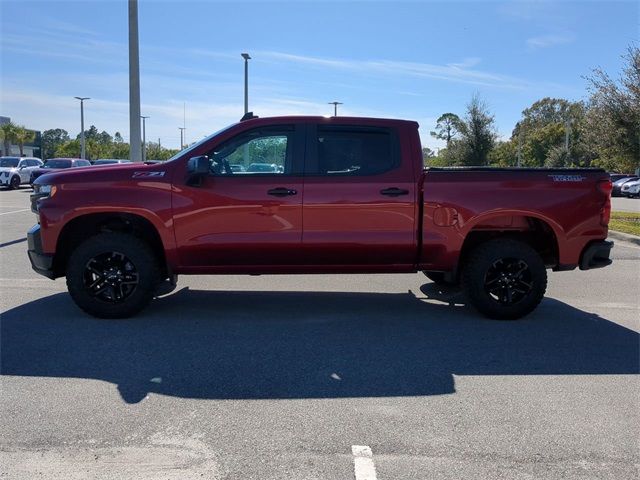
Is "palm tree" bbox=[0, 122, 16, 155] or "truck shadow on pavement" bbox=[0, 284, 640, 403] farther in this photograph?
"palm tree" bbox=[0, 122, 16, 155]

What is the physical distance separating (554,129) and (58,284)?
264 ft

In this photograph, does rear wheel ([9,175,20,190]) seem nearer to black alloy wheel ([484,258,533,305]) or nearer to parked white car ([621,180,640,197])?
black alloy wheel ([484,258,533,305])

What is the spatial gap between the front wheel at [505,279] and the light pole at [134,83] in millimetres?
10646

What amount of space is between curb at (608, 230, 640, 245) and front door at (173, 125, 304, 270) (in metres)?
9.94

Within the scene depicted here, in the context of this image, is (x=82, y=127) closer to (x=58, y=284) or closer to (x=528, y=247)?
(x=58, y=284)

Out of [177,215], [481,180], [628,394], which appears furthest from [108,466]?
[481,180]

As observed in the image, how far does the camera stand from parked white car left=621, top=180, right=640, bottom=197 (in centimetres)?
3531

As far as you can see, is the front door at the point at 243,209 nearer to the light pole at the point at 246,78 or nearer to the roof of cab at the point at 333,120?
the roof of cab at the point at 333,120

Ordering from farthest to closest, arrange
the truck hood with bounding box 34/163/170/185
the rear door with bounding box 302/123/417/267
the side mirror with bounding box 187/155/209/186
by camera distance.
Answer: the rear door with bounding box 302/123/417/267, the truck hood with bounding box 34/163/170/185, the side mirror with bounding box 187/155/209/186

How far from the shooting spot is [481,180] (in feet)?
19.5

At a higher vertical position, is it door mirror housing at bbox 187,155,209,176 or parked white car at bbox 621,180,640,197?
door mirror housing at bbox 187,155,209,176

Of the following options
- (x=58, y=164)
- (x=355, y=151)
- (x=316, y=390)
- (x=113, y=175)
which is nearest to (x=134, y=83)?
(x=113, y=175)

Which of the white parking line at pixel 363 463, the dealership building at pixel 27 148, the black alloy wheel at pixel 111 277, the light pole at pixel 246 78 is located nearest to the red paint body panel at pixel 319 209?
the black alloy wheel at pixel 111 277

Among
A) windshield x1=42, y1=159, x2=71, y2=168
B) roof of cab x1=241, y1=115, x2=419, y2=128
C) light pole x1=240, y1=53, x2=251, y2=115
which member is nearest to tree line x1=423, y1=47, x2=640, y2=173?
roof of cab x1=241, y1=115, x2=419, y2=128
